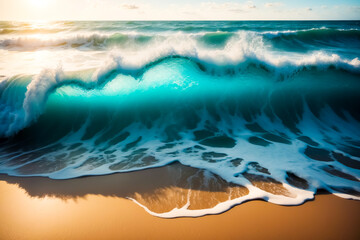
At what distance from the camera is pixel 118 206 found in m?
2.14

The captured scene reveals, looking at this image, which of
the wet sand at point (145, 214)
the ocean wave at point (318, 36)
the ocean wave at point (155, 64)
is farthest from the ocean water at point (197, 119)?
the ocean wave at point (318, 36)

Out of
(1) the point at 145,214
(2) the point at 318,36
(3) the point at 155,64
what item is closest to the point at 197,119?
(3) the point at 155,64

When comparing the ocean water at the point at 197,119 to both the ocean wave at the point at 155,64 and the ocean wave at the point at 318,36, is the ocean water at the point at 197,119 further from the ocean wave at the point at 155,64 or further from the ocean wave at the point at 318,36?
the ocean wave at the point at 318,36

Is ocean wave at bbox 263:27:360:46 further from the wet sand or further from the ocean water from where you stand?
the wet sand

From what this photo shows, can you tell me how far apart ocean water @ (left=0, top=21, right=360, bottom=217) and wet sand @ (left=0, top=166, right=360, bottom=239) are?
0.14 meters

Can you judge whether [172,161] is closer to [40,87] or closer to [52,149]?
[52,149]

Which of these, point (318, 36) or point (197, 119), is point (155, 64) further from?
point (318, 36)

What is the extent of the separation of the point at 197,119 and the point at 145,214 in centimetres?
287

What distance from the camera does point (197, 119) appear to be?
4668 mm

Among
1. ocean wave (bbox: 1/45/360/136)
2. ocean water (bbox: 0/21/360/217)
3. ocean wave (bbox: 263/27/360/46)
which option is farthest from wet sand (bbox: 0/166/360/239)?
ocean wave (bbox: 263/27/360/46)

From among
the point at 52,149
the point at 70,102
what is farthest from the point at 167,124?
the point at 70,102

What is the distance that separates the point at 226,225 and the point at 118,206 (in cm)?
106

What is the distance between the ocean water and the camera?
2855 millimetres

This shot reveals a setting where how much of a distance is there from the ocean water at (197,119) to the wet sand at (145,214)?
14 centimetres
